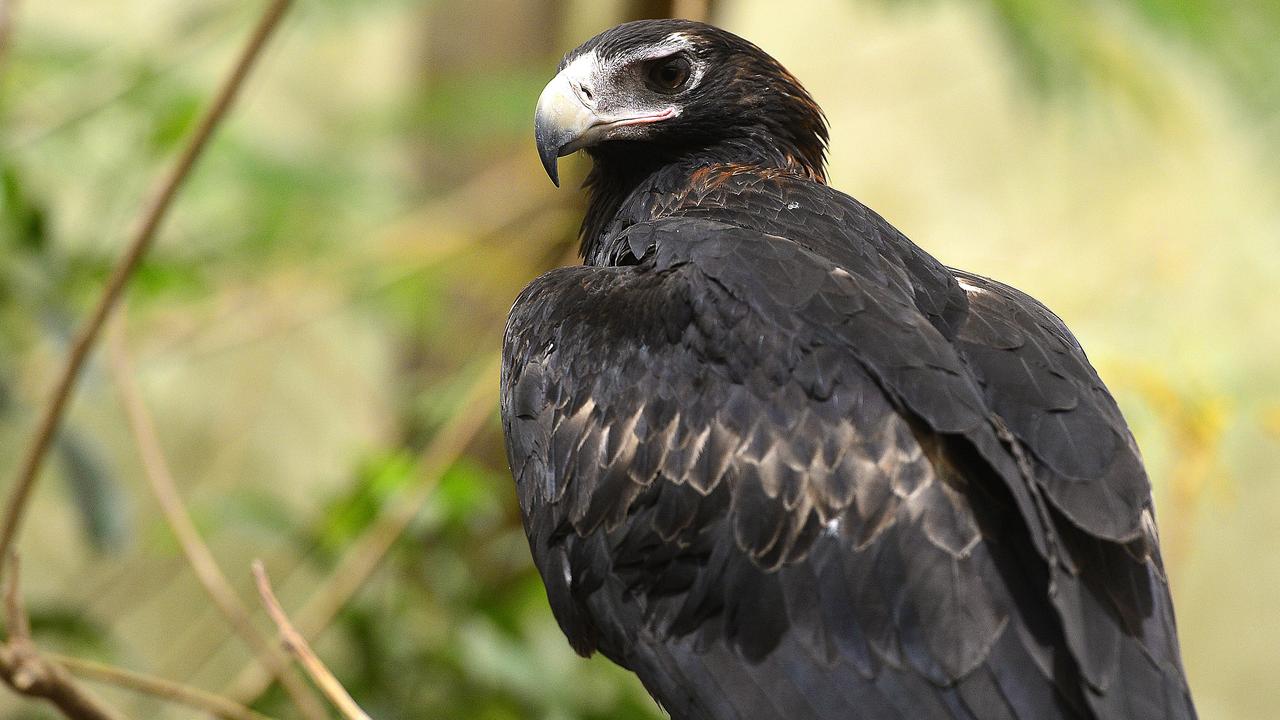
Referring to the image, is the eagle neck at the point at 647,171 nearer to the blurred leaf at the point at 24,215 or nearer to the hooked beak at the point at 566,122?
the hooked beak at the point at 566,122

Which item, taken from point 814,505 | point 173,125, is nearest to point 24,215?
point 173,125

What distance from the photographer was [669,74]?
258 cm

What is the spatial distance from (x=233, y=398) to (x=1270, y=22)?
19.1ft

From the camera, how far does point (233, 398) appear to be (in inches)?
304

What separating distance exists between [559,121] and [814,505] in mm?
962

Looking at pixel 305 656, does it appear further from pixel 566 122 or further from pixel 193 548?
pixel 566 122

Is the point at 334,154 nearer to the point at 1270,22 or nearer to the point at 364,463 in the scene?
the point at 364,463

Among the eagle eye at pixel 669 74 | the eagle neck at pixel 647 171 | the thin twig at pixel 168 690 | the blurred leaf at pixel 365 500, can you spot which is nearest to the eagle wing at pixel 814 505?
the eagle neck at pixel 647 171

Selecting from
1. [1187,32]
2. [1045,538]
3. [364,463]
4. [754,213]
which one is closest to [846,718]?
[1045,538]

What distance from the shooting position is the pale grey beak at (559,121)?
2.45m

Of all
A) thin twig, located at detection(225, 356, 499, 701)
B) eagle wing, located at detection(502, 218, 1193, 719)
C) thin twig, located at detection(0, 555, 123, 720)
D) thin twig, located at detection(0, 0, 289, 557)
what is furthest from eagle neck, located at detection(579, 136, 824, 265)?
thin twig, located at detection(0, 555, 123, 720)

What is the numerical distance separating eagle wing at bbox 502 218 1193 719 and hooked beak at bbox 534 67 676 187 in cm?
38

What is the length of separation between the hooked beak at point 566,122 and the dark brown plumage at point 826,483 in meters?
0.26

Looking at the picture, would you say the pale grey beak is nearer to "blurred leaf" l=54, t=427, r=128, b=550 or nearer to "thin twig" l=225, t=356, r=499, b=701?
"thin twig" l=225, t=356, r=499, b=701
